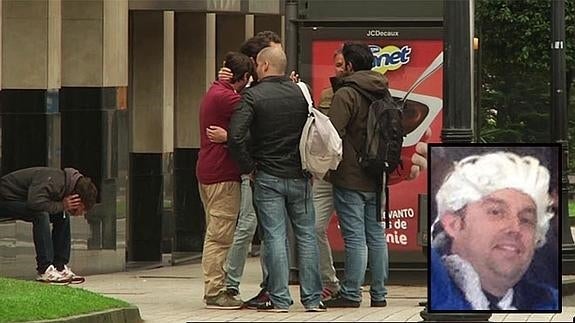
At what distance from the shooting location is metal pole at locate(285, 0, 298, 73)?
1342cm

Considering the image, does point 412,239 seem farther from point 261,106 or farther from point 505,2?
point 505,2

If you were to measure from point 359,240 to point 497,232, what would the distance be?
9.07ft

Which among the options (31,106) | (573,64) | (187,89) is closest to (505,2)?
(573,64)

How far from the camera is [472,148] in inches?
332

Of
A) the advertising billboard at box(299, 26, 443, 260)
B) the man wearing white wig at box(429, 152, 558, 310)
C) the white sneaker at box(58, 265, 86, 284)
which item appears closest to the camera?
the man wearing white wig at box(429, 152, 558, 310)

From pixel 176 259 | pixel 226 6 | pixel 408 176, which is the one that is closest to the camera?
pixel 408 176

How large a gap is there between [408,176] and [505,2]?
1401 cm

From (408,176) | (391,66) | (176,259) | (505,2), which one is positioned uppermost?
(505,2)

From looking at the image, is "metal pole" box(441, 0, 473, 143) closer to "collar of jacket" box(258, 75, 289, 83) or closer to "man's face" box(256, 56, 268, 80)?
"collar of jacket" box(258, 75, 289, 83)

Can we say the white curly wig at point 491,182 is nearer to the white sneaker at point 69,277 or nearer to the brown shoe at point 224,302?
the brown shoe at point 224,302

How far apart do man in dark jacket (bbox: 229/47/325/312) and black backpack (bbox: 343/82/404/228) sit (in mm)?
472

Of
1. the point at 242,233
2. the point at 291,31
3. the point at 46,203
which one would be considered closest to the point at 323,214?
the point at 242,233

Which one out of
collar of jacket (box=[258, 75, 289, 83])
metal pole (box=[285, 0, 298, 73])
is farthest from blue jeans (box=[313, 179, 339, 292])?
metal pole (box=[285, 0, 298, 73])

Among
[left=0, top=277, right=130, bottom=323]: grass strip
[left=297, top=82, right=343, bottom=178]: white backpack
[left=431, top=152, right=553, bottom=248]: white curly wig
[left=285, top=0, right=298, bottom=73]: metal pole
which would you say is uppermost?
[left=285, top=0, right=298, bottom=73]: metal pole
